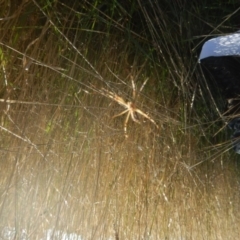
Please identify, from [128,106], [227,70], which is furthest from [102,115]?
[227,70]

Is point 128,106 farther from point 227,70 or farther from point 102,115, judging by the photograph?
point 227,70

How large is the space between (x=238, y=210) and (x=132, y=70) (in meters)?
0.42

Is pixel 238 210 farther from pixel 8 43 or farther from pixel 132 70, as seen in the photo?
pixel 8 43

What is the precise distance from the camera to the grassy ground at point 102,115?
77 cm

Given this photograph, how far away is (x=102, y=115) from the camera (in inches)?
31.8

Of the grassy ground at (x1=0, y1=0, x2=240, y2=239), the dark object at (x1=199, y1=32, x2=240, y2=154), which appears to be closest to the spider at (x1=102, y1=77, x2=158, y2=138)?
the grassy ground at (x1=0, y1=0, x2=240, y2=239)

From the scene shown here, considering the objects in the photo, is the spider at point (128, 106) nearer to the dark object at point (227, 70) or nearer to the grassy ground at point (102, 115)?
the grassy ground at point (102, 115)

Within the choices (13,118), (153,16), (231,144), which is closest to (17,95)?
(13,118)

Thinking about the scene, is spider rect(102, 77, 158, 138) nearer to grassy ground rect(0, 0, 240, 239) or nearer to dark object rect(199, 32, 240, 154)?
grassy ground rect(0, 0, 240, 239)

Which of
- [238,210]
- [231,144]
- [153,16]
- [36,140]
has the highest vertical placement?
[153,16]

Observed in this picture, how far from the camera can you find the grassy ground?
0.77 m

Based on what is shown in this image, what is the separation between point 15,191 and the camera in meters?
0.80

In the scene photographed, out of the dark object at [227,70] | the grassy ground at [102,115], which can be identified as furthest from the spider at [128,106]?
the dark object at [227,70]

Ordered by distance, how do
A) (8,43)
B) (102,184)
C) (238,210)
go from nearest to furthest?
(8,43) < (102,184) < (238,210)
